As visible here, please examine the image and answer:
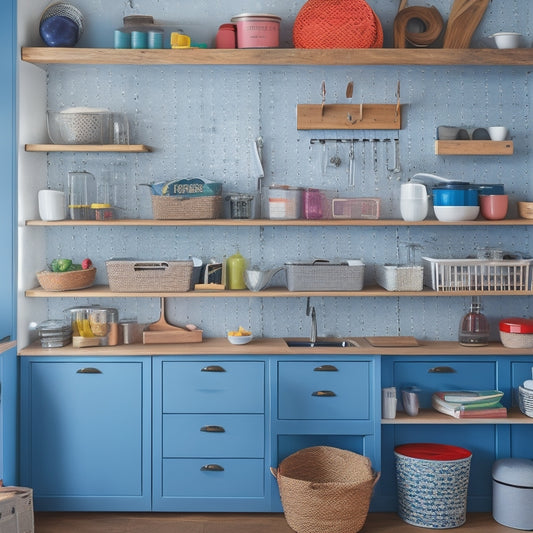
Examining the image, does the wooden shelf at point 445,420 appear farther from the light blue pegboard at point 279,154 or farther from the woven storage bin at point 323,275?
the woven storage bin at point 323,275

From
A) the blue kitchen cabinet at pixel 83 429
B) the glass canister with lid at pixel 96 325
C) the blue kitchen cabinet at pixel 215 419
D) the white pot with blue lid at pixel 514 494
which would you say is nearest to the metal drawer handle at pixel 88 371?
the blue kitchen cabinet at pixel 83 429

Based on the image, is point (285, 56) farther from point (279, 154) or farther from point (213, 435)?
point (213, 435)

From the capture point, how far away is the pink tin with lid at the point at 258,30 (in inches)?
161

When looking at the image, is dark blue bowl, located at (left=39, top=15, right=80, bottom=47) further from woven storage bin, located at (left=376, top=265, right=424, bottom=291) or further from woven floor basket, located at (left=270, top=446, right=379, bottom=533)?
woven floor basket, located at (left=270, top=446, right=379, bottom=533)

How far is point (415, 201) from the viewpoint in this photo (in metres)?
4.13

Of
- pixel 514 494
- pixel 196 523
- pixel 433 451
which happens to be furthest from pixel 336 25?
pixel 196 523

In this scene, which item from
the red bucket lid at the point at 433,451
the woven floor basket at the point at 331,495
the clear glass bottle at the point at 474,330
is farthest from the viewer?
the clear glass bottle at the point at 474,330

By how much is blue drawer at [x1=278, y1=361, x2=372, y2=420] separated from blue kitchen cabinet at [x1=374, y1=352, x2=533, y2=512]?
0.56 feet

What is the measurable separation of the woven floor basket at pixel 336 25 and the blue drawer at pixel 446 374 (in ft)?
5.45

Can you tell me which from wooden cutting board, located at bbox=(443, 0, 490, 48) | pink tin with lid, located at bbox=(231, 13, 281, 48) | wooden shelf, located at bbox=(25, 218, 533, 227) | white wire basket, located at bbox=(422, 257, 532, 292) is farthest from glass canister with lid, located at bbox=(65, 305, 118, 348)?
wooden cutting board, located at bbox=(443, 0, 490, 48)

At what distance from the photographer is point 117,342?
4.20m

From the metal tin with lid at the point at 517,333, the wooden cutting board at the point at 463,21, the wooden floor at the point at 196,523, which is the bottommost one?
the wooden floor at the point at 196,523

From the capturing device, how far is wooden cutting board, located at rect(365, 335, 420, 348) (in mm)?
4133

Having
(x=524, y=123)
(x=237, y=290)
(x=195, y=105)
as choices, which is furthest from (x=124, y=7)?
(x=524, y=123)
